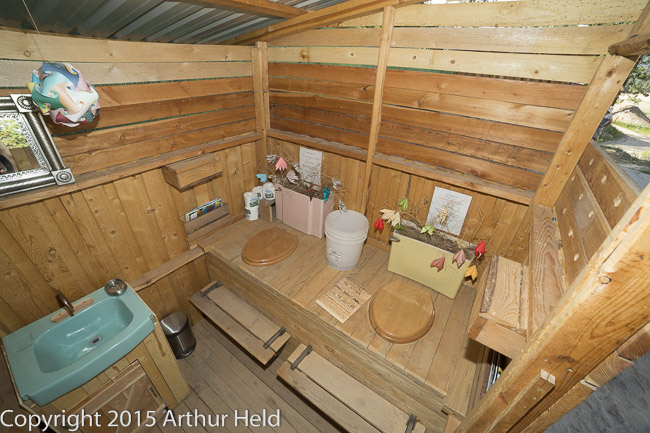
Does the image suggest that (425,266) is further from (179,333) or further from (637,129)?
(179,333)

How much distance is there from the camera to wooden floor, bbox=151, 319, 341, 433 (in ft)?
7.00

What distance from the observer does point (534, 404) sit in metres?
0.85

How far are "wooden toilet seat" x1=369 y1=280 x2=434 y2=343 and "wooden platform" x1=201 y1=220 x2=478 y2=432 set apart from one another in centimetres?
6

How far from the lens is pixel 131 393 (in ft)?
5.81

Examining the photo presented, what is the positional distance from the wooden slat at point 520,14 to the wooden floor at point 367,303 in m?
1.79

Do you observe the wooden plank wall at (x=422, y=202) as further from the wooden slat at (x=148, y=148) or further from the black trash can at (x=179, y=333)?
the black trash can at (x=179, y=333)

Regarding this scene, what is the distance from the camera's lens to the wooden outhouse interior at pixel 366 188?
Answer: 93 centimetres

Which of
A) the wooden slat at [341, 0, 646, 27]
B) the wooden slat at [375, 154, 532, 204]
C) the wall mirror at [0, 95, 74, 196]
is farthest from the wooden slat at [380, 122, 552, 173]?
the wall mirror at [0, 95, 74, 196]

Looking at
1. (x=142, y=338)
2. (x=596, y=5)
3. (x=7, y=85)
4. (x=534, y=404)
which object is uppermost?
(x=596, y=5)

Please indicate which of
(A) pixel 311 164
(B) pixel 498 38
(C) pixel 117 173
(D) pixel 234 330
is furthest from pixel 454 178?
(C) pixel 117 173

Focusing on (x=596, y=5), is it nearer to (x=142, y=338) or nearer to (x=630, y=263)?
(x=630, y=263)

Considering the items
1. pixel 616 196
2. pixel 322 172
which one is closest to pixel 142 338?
pixel 322 172

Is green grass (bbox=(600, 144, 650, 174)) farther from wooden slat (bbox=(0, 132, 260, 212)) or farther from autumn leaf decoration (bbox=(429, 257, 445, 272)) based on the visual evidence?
wooden slat (bbox=(0, 132, 260, 212))

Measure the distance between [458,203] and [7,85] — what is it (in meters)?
2.79
